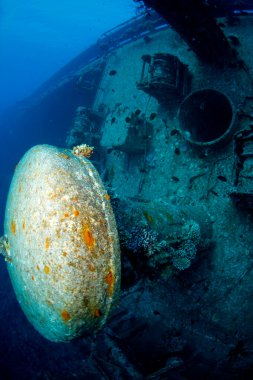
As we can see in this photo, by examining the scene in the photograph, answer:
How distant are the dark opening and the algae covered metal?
3.53 meters

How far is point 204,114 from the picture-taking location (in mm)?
5383

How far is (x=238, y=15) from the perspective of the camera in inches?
216

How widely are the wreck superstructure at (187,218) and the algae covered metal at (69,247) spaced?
947mm

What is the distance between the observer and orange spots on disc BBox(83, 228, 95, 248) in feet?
4.90

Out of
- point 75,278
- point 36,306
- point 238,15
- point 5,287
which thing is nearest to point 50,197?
point 75,278

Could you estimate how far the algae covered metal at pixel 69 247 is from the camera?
4.84 ft

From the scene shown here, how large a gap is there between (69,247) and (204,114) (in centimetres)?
487

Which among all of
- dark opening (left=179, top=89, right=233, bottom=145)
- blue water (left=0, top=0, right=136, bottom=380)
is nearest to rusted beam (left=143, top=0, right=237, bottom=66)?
dark opening (left=179, top=89, right=233, bottom=145)

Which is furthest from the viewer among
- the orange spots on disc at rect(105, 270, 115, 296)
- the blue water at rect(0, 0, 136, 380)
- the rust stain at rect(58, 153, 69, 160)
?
the blue water at rect(0, 0, 136, 380)

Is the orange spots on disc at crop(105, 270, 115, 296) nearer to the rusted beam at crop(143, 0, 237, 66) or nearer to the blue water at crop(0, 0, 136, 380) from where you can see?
the rusted beam at crop(143, 0, 237, 66)

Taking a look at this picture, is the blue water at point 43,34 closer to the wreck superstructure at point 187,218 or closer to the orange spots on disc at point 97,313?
the wreck superstructure at point 187,218

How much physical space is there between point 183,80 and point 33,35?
123860mm

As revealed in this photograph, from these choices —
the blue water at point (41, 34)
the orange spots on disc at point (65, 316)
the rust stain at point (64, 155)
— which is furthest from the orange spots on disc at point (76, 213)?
the blue water at point (41, 34)

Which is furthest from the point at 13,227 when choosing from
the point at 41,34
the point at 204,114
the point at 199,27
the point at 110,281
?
the point at 41,34
